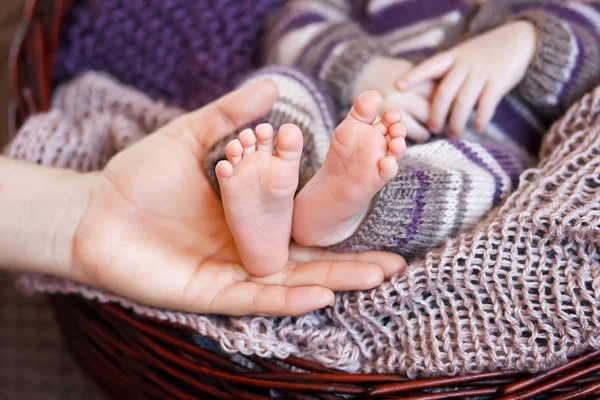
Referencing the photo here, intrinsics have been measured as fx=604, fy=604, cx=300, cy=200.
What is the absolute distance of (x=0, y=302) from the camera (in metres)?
1.21

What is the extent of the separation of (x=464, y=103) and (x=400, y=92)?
0.08 m

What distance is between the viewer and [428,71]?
78 cm

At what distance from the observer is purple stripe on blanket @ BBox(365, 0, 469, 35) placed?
36.1 inches

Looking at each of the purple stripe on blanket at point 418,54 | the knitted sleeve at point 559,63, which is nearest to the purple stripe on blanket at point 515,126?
the knitted sleeve at point 559,63

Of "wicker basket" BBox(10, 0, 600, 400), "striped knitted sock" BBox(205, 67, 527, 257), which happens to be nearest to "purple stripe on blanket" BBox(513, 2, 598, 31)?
"striped knitted sock" BBox(205, 67, 527, 257)

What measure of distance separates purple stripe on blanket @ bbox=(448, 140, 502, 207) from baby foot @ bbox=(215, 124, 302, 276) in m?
0.24

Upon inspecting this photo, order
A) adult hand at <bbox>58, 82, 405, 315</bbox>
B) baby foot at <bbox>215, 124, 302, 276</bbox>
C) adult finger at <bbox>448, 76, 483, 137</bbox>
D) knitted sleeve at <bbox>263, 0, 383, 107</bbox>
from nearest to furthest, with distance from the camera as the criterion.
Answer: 1. baby foot at <bbox>215, 124, 302, 276</bbox>
2. adult hand at <bbox>58, 82, 405, 315</bbox>
3. adult finger at <bbox>448, 76, 483, 137</bbox>
4. knitted sleeve at <bbox>263, 0, 383, 107</bbox>

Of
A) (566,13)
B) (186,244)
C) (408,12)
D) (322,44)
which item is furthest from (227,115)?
(566,13)

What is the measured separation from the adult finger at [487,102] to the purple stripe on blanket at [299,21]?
31 centimetres

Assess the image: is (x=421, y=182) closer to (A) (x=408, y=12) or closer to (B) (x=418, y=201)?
(B) (x=418, y=201)

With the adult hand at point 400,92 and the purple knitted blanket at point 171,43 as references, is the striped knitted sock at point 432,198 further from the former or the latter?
the purple knitted blanket at point 171,43

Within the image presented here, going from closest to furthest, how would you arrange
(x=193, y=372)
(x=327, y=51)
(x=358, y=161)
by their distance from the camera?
(x=358, y=161) < (x=193, y=372) < (x=327, y=51)

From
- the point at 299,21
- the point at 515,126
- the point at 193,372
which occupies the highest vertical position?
the point at 299,21

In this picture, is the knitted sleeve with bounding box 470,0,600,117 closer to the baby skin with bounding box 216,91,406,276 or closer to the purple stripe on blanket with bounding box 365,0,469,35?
the purple stripe on blanket with bounding box 365,0,469,35
